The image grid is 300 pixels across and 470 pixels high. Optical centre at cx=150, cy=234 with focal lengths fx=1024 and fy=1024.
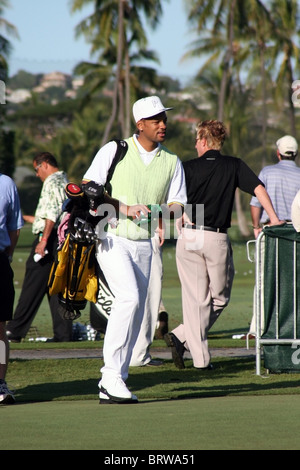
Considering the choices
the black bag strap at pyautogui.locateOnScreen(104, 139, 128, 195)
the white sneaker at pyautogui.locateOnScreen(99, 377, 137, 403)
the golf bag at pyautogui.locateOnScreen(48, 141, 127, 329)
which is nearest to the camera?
the white sneaker at pyautogui.locateOnScreen(99, 377, 137, 403)

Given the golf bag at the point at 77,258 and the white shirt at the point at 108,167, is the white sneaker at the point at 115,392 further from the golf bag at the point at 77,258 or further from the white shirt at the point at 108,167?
the white shirt at the point at 108,167

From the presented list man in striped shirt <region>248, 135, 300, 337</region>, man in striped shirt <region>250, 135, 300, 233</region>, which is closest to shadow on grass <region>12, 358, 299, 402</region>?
man in striped shirt <region>248, 135, 300, 337</region>

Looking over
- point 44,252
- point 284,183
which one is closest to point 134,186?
point 284,183

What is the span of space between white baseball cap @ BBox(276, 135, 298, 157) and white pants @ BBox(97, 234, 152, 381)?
353cm

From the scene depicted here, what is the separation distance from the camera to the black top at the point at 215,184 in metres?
9.23

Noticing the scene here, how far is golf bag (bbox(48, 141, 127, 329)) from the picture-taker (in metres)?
7.05

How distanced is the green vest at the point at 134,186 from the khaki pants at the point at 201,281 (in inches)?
77.7

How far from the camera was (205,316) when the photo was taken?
9391 mm

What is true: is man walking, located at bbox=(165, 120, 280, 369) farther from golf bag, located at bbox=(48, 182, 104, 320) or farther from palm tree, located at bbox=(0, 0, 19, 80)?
palm tree, located at bbox=(0, 0, 19, 80)

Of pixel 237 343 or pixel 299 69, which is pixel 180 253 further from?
pixel 299 69

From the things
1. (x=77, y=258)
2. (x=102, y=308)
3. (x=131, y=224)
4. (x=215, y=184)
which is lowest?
(x=102, y=308)

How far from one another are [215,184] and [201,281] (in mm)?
897

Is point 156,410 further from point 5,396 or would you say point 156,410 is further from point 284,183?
point 284,183

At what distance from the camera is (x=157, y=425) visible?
5.77 m
